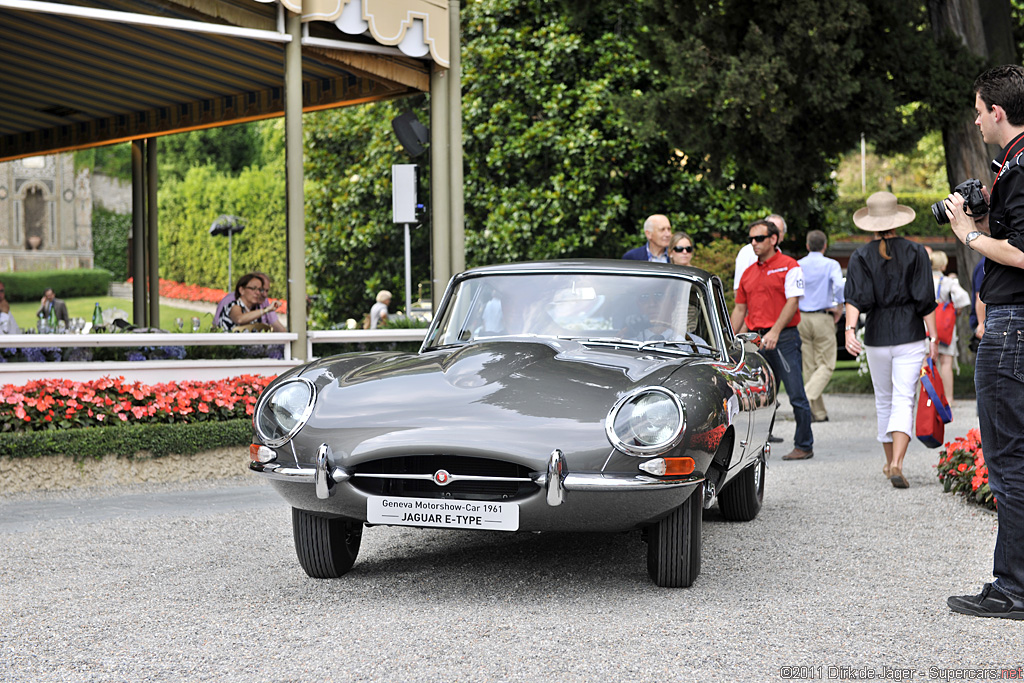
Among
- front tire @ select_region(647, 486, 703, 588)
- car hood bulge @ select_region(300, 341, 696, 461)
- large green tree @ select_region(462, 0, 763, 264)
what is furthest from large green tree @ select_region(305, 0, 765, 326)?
front tire @ select_region(647, 486, 703, 588)

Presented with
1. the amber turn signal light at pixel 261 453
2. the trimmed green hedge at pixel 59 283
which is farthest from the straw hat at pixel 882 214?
the trimmed green hedge at pixel 59 283

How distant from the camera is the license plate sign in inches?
175

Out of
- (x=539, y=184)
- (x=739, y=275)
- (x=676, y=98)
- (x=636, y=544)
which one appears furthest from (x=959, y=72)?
(x=636, y=544)

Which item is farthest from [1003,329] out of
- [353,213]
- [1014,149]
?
[353,213]

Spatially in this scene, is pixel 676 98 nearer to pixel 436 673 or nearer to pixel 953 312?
pixel 953 312

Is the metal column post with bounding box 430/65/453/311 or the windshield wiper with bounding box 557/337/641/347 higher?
the metal column post with bounding box 430/65/453/311

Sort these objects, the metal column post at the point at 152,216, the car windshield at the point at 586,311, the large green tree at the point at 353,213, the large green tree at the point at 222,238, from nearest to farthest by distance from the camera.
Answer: the car windshield at the point at 586,311, the metal column post at the point at 152,216, the large green tree at the point at 353,213, the large green tree at the point at 222,238

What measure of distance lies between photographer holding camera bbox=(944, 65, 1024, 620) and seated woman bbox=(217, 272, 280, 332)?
7.50 m

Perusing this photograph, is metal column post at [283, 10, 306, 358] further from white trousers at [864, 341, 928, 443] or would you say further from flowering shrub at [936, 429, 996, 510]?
flowering shrub at [936, 429, 996, 510]

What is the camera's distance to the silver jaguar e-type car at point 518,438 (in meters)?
4.41

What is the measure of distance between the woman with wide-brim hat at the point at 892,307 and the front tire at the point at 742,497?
1403mm

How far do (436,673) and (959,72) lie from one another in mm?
13746

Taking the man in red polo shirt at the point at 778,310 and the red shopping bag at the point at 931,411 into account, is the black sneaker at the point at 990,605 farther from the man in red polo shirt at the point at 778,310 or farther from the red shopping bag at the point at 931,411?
the man in red polo shirt at the point at 778,310

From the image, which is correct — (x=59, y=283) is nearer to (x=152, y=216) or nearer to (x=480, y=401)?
(x=152, y=216)
